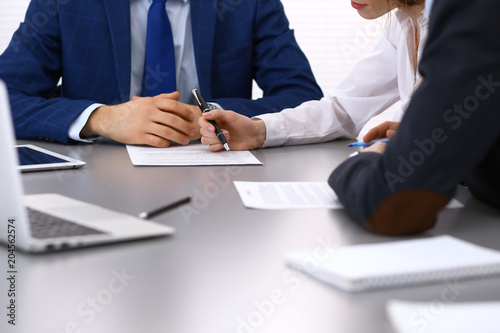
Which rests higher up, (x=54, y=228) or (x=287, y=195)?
(x=54, y=228)

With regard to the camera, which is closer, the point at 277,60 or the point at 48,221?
the point at 48,221

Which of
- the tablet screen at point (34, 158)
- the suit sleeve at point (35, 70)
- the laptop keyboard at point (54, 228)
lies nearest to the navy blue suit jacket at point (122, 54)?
the suit sleeve at point (35, 70)

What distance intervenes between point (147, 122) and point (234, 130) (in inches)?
8.2

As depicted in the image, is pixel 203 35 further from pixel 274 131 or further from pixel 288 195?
pixel 288 195

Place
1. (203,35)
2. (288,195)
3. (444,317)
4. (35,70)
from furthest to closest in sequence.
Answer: (203,35) < (35,70) < (288,195) < (444,317)

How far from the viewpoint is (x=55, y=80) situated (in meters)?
1.84

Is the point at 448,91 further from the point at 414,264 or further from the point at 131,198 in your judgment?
the point at 131,198

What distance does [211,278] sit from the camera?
0.61m

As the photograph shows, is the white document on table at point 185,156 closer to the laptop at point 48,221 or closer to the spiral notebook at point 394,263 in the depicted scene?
the laptop at point 48,221

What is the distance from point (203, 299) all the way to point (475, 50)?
17.2 inches

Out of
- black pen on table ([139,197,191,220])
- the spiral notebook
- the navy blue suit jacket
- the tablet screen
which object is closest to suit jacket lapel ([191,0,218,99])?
the navy blue suit jacket

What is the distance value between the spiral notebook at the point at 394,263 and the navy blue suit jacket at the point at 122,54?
104cm

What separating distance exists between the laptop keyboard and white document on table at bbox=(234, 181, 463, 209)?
268mm

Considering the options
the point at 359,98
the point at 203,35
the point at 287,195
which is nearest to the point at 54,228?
the point at 287,195
